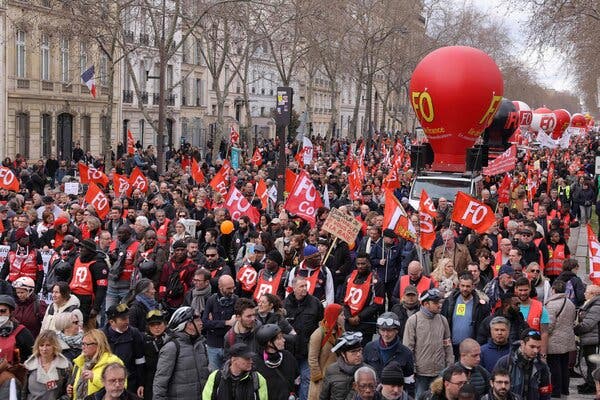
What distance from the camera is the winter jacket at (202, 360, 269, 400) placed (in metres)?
7.20

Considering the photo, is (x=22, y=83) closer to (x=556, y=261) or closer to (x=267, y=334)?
(x=556, y=261)

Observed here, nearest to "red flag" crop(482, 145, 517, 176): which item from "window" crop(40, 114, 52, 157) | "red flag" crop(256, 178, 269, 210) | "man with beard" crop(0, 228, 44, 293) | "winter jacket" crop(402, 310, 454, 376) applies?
"red flag" crop(256, 178, 269, 210)

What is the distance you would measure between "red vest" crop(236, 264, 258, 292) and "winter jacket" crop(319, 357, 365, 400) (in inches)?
179

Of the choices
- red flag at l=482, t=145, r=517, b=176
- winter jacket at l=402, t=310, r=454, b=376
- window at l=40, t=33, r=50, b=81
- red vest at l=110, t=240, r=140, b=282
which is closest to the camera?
winter jacket at l=402, t=310, r=454, b=376

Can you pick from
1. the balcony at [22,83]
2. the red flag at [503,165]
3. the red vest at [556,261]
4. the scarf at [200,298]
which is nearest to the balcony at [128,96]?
the balcony at [22,83]

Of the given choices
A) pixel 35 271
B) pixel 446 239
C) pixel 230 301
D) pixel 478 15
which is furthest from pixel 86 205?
pixel 478 15

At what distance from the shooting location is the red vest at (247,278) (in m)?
12.2

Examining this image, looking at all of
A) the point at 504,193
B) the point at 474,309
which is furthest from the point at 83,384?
the point at 504,193

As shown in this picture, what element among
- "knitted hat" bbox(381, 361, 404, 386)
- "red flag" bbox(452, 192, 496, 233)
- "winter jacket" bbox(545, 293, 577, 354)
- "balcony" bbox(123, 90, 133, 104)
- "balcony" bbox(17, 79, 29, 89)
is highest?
"balcony" bbox(17, 79, 29, 89)

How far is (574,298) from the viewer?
1206 cm

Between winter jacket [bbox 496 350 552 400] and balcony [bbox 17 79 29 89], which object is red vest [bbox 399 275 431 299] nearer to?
winter jacket [bbox 496 350 552 400]

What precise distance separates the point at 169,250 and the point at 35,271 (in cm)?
167

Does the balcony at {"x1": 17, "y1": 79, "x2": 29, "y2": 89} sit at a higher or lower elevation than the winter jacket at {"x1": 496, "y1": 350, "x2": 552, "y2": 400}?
higher

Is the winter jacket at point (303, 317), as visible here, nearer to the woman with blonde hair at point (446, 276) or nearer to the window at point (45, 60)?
the woman with blonde hair at point (446, 276)
